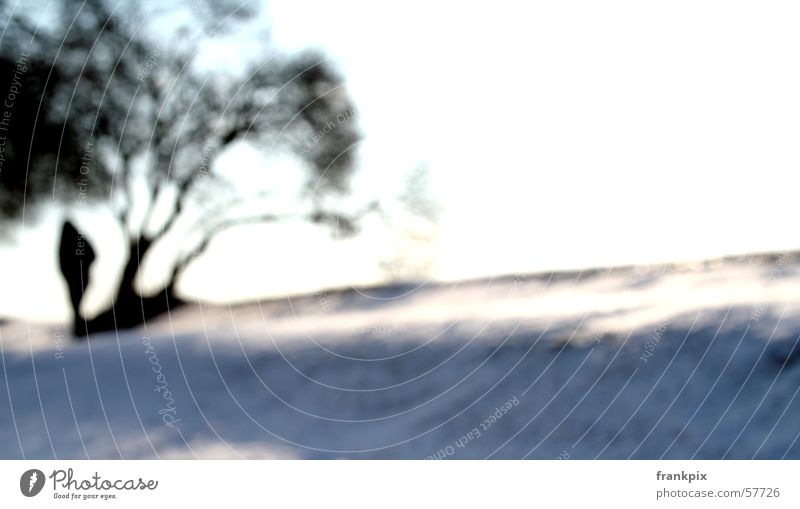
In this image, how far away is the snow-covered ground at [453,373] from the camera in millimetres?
3934

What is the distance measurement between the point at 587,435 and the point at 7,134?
379 centimetres

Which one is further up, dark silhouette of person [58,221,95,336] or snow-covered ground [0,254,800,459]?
dark silhouette of person [58,221,95,336]

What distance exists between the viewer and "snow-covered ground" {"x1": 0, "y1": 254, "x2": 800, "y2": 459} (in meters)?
3.93

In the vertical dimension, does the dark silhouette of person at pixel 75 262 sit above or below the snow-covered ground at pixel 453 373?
above

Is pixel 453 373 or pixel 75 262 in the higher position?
pixel 75 262

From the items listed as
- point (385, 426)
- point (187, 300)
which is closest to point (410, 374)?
point (385, 426)

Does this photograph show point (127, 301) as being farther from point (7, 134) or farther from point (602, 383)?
point (602, 383)

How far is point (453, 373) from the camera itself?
4.25 meters

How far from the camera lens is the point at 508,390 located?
13.8 feet

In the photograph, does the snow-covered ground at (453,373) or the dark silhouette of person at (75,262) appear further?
the dark silhouette of person at (75,262)

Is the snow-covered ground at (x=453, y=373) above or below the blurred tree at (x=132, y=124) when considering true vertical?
below

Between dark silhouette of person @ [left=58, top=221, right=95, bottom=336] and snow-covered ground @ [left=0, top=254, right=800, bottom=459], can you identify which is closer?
snow-covered ground @ [left=0, top=254, right=800, bottom=459]

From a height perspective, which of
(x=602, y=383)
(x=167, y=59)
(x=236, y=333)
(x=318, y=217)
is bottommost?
(x=602, y=383)
